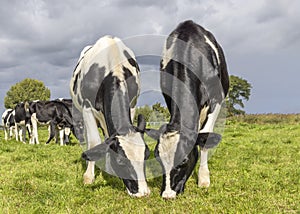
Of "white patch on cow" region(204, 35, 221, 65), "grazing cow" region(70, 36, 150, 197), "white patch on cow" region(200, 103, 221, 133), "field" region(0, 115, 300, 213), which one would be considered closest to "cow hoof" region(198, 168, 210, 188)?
"field" region(0, 115, 300, 213)

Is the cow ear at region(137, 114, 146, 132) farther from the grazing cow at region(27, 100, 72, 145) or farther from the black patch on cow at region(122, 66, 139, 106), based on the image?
the grazing cow at region(27, 100, 72, 145)

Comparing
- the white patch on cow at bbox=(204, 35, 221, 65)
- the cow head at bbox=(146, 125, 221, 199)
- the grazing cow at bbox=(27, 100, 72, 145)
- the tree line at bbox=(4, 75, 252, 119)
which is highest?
the tree line at bbox=(4, 75, 252, 119)

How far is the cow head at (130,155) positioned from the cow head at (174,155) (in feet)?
0.84

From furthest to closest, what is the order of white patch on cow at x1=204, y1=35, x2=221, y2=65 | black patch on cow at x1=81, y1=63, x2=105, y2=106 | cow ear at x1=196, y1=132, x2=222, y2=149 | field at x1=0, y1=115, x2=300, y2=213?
white patch on cow at x1=204, y1=35, x2=221, y2=65
black patch on cow at x1=81, y1=63, x2=105, y2=106
cow ear at x1=196, y1=132, x2=222, y2=149
field at x1=0, y1=115, x2=300, y2=213

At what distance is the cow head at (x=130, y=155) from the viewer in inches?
220

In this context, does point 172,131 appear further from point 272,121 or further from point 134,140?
point 272,121

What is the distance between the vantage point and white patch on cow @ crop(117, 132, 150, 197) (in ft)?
18.3

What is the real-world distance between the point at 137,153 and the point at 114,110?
101 cm

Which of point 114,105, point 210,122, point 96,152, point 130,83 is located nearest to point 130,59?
point 130,83

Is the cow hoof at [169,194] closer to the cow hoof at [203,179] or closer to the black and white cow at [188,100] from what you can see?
the black and white cow at [188,100]

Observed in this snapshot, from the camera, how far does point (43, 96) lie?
2435 inches

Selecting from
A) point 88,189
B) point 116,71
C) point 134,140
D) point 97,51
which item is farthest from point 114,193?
point 97,51

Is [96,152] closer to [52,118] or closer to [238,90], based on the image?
[52,118]

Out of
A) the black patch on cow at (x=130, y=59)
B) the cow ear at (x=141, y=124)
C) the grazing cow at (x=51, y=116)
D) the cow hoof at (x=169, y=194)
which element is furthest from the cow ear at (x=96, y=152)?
the grazing cow at (x=51, y=116)
